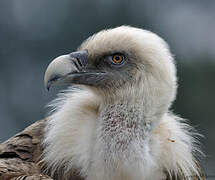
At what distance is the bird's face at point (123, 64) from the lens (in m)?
3.98

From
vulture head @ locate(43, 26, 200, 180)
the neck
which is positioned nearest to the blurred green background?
vulture head @ locate(43, 26, 200, 180)

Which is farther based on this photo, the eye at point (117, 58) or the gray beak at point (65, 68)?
the eye at point (117, 58)

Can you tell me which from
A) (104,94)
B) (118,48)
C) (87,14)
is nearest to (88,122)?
(104,94)

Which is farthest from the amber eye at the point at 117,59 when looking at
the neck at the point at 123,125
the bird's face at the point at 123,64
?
the neck at the point at 123,125

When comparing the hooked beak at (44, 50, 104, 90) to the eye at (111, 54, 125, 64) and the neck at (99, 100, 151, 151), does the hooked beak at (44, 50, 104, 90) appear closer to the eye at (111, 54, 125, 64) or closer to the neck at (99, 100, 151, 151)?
the eye at (111, 54, 125, 64)

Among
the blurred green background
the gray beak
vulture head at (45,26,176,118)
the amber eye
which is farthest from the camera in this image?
the blurred green background

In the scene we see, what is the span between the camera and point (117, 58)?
4.10m

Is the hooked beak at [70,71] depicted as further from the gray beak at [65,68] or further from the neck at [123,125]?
the neck at [123,125]

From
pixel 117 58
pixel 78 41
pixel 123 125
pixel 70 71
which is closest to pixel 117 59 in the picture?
pixel 117 58

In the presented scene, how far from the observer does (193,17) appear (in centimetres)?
1133

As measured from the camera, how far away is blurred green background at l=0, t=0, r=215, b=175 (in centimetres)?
993

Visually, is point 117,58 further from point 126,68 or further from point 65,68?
point 65,68

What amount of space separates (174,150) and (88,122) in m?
0.65

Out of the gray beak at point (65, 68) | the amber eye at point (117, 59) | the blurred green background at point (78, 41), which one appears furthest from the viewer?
the blurred green background at point (78, 41)
